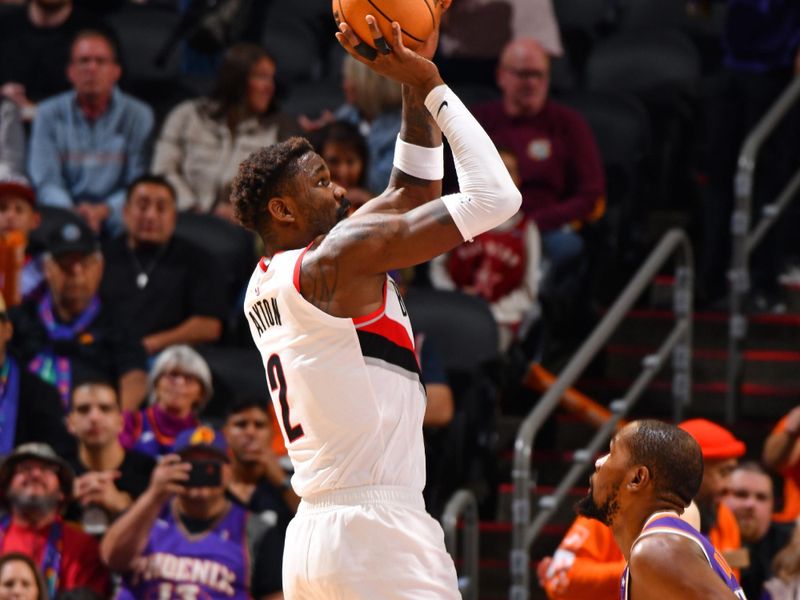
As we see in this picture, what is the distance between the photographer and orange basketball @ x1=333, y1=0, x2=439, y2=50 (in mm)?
4660

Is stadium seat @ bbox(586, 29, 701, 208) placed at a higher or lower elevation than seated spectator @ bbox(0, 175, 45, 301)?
higher

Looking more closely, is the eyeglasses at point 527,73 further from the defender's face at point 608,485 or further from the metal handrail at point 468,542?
the defender's face at point 608,485

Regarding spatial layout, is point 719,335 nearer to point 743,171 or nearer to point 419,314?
point 743,171

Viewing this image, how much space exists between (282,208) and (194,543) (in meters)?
2.72

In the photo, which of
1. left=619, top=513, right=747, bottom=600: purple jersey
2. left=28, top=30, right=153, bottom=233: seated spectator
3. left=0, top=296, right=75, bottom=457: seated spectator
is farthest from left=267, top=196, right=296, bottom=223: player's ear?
left=28, top=30, right=153, bottom=233: seated spectator

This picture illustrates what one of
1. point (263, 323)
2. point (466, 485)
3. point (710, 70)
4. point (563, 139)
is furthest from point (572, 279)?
point (263, 323)

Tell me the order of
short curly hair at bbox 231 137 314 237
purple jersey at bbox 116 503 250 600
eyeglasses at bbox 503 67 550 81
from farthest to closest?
eyeglasses at bbox 503 67 550 81 < purple jersey at bbox 116 503 250 600 < short curly hair at bbox 231 137 314 237

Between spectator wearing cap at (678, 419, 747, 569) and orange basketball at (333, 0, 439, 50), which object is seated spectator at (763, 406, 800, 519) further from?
orange basketball at (333, 0, 439, 50)

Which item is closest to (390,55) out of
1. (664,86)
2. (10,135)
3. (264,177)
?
(264,177)

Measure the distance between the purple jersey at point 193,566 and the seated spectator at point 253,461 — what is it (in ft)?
1.05

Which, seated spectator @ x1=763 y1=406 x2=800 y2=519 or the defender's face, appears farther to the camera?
seated spectator @ x1=763 y1=406 x2=800 y2=519

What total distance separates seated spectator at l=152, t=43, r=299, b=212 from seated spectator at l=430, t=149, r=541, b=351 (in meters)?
1.30

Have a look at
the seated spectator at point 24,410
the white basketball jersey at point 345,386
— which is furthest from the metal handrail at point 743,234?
the white basketball jersey at point 345,386

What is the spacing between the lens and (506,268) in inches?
348
